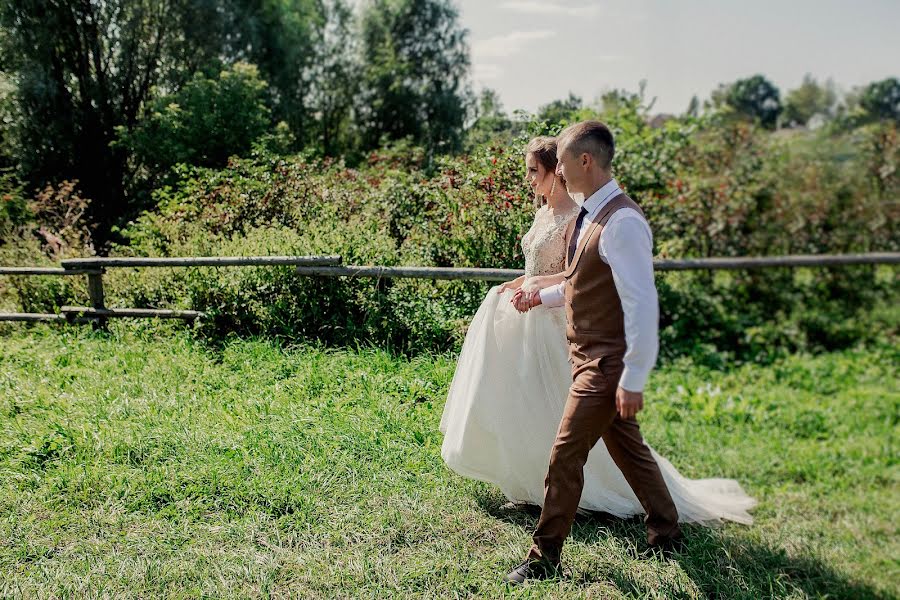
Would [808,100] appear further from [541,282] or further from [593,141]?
[593,141]

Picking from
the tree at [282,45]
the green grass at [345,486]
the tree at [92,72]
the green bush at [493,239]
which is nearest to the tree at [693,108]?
the green bush at [493,239]

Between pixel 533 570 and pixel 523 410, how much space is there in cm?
82

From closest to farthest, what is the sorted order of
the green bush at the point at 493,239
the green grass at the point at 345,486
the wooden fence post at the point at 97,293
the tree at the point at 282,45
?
the green grass at the point at 345,486
the green bush at the point at 493,239
the wooden fence post at the point at 97,293
the tree at the point at 282,45

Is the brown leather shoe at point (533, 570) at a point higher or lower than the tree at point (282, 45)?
lower

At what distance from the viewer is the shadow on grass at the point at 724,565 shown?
3.00 m

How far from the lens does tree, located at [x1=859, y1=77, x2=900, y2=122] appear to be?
28.8 feet

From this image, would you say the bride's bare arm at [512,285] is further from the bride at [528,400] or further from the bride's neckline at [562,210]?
the bride's neckline at [562,210]

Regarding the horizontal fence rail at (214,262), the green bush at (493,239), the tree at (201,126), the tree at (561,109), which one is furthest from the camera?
the tree at (201,126)

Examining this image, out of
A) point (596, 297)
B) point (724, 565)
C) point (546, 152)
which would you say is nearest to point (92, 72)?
point (546, 152)

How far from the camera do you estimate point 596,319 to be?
2861 millimetres

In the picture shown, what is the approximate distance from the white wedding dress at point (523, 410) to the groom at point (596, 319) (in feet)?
1.68

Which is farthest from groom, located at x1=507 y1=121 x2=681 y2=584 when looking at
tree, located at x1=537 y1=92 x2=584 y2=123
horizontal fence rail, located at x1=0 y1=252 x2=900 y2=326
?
tree, located at x1=537 y1=92 x2=584 y2=123

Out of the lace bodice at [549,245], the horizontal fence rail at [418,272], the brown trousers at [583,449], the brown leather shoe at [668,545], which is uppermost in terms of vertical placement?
the lace bodice at [549,245]

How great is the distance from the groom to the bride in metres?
0.52
